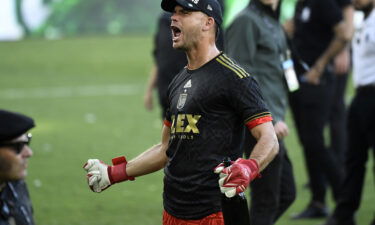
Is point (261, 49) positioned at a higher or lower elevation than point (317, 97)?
higher

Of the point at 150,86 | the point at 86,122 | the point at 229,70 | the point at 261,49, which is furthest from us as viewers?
the point at 86,122

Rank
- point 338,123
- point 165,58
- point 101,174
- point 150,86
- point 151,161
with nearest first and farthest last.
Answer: point 101,174 → point 151,161 → point 165,58 → point 150,86 → point 338,123

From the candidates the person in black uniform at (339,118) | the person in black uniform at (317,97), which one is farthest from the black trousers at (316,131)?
the person in black uniform at (339,118)

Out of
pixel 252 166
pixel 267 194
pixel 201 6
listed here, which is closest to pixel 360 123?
pixel 267 194

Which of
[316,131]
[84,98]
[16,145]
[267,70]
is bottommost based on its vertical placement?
[84,98]

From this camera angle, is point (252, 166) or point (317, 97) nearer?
point (252, 166)

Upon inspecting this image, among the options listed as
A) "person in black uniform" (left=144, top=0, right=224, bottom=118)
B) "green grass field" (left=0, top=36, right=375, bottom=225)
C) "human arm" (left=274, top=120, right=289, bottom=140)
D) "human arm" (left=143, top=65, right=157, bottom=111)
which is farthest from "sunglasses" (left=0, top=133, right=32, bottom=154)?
"human arm" (left=143, top=65, right=157, bottom=111)

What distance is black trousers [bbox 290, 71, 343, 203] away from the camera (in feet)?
29.0

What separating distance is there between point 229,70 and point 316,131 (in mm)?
3892

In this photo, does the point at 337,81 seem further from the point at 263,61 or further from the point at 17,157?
the point at 17,157

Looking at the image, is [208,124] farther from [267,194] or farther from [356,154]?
[356,154]

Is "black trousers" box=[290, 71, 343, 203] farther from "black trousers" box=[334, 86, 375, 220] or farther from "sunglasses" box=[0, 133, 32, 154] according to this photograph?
"sunglasses" box=[0, 133, 32, 154]

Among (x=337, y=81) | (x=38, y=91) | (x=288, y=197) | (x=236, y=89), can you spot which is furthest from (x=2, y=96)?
(x=236, y=89)

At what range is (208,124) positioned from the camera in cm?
510
